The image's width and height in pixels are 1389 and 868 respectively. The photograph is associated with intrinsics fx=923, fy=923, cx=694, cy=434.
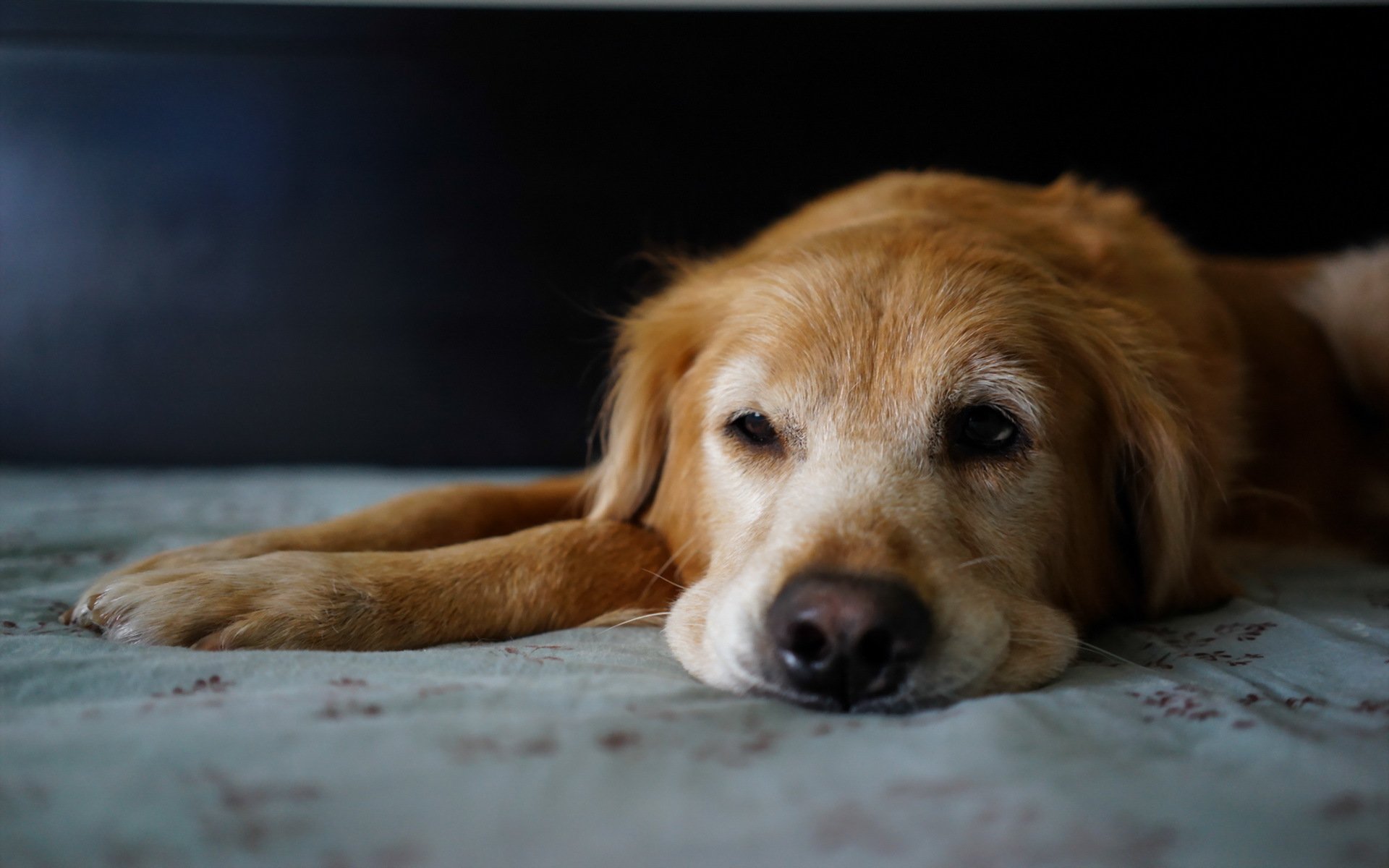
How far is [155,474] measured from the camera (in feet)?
11.1

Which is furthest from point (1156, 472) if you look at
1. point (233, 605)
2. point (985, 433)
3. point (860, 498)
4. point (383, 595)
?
point (233, 605)

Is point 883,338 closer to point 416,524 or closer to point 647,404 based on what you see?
point 647,404

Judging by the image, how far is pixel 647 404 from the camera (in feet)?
6.75

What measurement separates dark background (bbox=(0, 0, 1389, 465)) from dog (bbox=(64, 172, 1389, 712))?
5.03 ft

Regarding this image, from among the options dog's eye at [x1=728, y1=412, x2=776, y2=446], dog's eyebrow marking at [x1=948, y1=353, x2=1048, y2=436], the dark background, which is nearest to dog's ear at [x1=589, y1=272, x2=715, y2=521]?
dog's eye at [x1=728, y1=412, x2=776, y2=446]

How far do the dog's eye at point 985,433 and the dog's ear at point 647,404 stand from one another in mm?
607

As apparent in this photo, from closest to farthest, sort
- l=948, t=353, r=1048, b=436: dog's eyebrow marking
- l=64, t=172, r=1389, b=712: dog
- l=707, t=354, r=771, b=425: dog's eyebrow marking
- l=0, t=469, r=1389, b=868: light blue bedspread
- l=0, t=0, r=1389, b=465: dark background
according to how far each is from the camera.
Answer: l=0, t=469, r=1389, b=868: light blue bedspread
l=64, t=172, r=1389, b=712: dog
l=948, t=353, r=1048, b=436: dog's eyebrow marking
l=707, t=354, r=771, b=425: dog's eyebrow marking
l=0, t=0, r=1389, b=465: dark background

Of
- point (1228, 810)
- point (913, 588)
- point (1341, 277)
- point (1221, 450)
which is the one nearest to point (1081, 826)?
point (1228, 810)

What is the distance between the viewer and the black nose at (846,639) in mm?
1205

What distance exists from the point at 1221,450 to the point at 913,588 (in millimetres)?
1089

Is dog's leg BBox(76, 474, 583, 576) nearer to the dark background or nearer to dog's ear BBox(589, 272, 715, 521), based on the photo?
dog's ear BBox(589, 272, 715, 521)

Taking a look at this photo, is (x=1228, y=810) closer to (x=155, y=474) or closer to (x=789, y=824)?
(x=789, y=824)

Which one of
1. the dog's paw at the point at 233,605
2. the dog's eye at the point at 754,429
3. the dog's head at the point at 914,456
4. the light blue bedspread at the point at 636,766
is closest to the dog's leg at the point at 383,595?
the dog's paw at the point at 233,605

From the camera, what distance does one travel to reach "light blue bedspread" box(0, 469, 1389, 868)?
2.69 ft
